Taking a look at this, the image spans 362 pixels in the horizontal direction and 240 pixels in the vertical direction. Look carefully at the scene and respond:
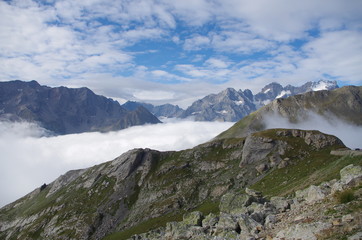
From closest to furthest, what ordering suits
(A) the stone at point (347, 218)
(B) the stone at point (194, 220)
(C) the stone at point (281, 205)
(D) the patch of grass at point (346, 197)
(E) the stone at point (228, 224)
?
1. (A) the stone at point (347, 218)
2. (D) the patch of grass at point (346, 197)
3. (E) the stone at point (228, 224)
4. (C) the stone at point (281, 205)
5. (B) the stone at point (194, 220)

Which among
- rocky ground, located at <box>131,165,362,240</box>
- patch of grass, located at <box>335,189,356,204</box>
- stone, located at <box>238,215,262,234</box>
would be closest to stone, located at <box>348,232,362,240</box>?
rocky ground, located at <box>131,165,362,240</box>

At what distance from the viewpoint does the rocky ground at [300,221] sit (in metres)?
23.7

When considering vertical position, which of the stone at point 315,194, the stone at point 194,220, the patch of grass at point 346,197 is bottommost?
the stone at point 194,220

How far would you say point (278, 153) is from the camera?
16800 cm

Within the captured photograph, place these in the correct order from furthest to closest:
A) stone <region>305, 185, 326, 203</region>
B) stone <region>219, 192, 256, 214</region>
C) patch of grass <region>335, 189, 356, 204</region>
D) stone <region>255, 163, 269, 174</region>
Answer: stone <region>255, 163, 269, 174</region> < stone <region>219, 192, 256, 214</region> < stone <region>305, 185, 326, 203</region> < patch of grass <region>335, 189, 356, 204</region>

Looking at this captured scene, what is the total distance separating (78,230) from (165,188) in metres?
63.5

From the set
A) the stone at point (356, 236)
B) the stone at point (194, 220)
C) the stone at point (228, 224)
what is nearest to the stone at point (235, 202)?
the stone at point (194, 220)

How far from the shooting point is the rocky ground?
931 inches

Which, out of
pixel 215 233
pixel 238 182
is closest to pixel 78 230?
pixel 238 182

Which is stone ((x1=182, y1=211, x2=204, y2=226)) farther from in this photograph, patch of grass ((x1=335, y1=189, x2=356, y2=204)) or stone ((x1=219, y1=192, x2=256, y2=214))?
patch of grass ((x1=335, y1=189, x2=356, y2=204))

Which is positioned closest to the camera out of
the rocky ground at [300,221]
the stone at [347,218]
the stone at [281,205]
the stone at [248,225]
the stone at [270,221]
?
the stone at [347,218]

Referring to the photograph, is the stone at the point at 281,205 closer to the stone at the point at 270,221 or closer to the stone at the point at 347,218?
the stone at the point at 270,221

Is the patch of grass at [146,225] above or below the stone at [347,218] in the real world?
below

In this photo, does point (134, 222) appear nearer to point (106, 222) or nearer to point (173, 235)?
point (106, 222)
